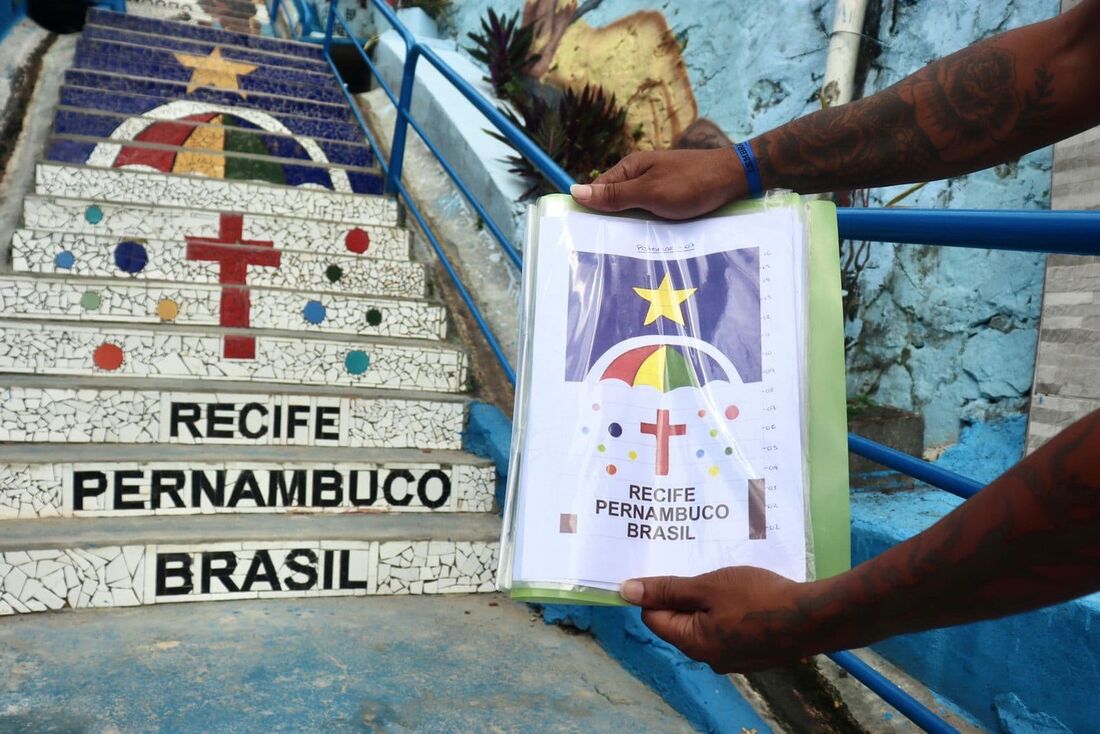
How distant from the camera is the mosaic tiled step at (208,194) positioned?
310 centimetres

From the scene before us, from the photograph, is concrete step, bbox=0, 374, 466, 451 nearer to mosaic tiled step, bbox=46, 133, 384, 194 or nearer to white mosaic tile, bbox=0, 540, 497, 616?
white mosaic tile, bbox=0, 540, 497, 616

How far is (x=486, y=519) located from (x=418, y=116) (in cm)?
306

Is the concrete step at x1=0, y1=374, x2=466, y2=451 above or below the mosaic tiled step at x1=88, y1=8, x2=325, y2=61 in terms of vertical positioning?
below

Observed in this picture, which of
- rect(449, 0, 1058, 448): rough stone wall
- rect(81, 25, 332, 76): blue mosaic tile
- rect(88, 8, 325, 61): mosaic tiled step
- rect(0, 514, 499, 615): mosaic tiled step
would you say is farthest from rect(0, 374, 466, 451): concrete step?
rect(88, 8, 325, 61): mosaic tiled step

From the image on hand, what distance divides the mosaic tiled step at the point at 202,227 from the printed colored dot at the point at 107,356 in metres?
0.54

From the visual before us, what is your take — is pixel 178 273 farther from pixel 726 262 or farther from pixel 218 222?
pixel 726 262

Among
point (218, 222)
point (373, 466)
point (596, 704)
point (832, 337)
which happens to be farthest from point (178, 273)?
point (832, 337)

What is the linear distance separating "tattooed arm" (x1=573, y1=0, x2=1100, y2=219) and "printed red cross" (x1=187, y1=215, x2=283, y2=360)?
1939mm

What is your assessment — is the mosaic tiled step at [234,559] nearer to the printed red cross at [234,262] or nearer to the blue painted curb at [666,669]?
the blue painted curb at [666,669]

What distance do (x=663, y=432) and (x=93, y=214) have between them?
9.06ft

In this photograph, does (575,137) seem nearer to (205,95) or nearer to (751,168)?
(205,95)

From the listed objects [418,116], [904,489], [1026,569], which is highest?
[418,116]

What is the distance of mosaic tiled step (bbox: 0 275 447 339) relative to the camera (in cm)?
255

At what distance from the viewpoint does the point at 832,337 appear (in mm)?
824
